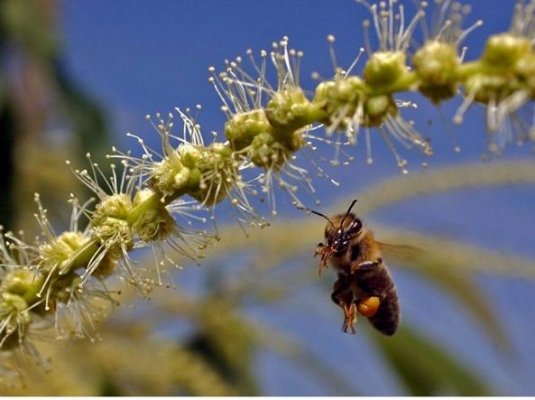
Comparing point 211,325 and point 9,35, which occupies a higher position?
point 9,35

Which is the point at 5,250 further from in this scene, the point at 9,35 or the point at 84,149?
the point at 9,35

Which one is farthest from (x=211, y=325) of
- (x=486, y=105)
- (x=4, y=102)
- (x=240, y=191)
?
(x=486, y=105)

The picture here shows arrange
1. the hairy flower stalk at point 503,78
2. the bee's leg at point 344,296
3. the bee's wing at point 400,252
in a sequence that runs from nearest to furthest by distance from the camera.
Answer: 1. the hairy flower stalk at point 503,78
2. the bee's leg at point 344,296
3. the bee's wing at point 400,252

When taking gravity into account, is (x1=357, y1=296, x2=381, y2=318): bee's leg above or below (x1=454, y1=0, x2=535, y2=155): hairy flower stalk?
below

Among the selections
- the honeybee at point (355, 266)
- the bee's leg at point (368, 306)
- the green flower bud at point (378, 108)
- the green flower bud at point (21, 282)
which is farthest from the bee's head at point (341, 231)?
the green flower bud at point (21, 282)

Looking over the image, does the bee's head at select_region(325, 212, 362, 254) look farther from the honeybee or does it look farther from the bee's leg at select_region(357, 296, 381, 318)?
the bee's leg at select_region(357, 296, 381, 318)

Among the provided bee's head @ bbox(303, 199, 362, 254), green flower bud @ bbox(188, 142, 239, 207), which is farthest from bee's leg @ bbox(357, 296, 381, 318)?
green flower bud @ bbox(188, 142, 239, 207)

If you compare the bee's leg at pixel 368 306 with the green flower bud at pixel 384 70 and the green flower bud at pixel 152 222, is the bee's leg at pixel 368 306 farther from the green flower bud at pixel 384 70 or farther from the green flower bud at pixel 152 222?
the green flower bud at pixel 384 70
